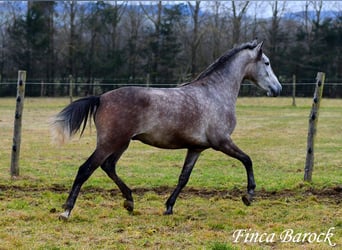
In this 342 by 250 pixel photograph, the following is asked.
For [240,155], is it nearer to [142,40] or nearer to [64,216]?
[64,216]

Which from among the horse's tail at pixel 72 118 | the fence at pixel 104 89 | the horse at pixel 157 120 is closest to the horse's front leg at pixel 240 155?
the horse at pixel 157 120

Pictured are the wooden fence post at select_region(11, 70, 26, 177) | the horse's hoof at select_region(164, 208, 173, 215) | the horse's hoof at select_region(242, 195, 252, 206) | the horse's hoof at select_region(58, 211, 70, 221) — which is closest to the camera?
the horse's hoof at select_region(58, 211, 70, 221)

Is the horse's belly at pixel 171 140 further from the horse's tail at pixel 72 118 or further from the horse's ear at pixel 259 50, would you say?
the horse's ear at pixel 259 50

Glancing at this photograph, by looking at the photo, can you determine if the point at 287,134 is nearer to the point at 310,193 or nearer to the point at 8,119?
the point at 310,193

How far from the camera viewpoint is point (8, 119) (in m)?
19.3

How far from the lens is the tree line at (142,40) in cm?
3722

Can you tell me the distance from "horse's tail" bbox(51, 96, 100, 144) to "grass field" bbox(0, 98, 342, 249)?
8.6 inches

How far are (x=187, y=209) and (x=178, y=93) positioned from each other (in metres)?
1.46

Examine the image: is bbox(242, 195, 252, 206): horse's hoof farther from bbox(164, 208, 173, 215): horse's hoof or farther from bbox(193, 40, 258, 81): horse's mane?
bbox(193, 40, 258, 81): horse's mane

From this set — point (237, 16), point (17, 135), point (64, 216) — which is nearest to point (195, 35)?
point (237, 16)

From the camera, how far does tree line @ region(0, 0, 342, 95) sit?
37.2m

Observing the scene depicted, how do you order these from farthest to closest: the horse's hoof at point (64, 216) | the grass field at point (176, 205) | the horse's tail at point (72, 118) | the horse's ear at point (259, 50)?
the horse's ear at point (259, 50), the horse's tail at point (72, 118), the horse's hoof at point (64, 216), the grass field at point (176, 205)

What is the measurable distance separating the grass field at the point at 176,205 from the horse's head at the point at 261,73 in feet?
5.03

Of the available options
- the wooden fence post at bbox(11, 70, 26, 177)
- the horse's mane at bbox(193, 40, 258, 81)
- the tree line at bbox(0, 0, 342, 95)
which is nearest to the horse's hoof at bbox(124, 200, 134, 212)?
the horse's mane at bbox(193, 40, 258, 81)
